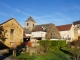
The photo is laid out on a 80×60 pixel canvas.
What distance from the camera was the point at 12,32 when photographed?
122 ft

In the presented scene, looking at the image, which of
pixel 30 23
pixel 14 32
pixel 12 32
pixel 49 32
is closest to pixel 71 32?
pixel 49 32

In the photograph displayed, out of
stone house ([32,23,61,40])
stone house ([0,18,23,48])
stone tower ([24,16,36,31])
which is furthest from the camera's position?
stone tower ([24,16,36,31])

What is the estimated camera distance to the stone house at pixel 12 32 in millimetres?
35819

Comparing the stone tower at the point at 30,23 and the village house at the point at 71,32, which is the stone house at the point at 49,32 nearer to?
the village house at the point at 71,32

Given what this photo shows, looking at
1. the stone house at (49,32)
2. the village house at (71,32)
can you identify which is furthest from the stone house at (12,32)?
the village house at (71,32)

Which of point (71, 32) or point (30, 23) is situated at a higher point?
point (30, 23)

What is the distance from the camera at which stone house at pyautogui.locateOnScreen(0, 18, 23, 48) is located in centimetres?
3582

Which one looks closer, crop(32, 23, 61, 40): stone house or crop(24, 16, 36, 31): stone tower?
crop(32, 23, 61, 40): stone house

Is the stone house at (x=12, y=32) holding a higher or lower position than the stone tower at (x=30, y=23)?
lower

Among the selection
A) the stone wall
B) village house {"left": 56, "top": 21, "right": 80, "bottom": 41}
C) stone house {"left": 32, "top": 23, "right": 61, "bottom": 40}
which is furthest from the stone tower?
the stone wall

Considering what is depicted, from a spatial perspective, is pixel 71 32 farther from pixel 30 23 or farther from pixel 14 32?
pixel 30 23

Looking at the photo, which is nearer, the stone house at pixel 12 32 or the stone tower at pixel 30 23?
the stone house at pixel 12 32

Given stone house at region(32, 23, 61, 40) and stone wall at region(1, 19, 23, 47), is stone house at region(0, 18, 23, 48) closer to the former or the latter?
stone wall at region(1, 19, 23, 47)

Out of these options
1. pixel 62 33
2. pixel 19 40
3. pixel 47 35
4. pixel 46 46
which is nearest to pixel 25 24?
pixel 62 33
